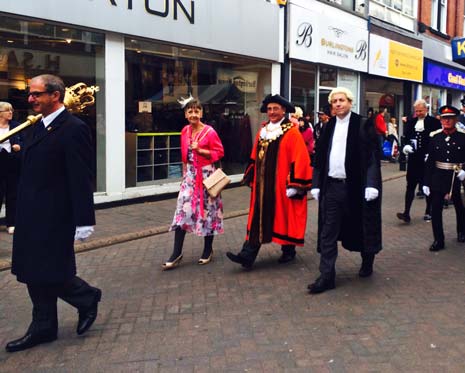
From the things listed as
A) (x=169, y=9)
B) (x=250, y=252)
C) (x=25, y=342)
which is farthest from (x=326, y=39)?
(x=25, y=342)

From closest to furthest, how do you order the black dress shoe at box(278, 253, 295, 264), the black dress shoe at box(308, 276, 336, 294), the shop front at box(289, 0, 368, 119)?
the black dress shoe at box(308, 276, 336, 294) → the black dress shoe at box(278, 253, 295, 264) → the shop front at box(289, 0, 368, 119)

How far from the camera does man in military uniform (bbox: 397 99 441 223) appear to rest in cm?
807

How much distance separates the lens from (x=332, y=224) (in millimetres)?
4828

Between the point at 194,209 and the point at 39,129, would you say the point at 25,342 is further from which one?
the point at 194,209

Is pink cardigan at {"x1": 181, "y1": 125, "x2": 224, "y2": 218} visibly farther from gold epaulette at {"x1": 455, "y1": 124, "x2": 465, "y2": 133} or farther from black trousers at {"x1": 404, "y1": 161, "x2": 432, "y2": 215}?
black trousers at {"x1": 404, "y1": 161, "x2": 432, "y2": 215}

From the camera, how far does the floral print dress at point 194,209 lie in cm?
559

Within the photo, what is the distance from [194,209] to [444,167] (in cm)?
308

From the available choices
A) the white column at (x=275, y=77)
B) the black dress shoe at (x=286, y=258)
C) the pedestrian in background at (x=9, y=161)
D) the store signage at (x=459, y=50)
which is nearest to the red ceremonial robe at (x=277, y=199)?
the black dress shoe at (x=286, y=258)

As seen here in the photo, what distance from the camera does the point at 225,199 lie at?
10422 mm

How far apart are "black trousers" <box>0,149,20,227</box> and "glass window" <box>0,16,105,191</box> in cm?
129

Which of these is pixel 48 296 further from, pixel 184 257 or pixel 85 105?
pixel 85 105

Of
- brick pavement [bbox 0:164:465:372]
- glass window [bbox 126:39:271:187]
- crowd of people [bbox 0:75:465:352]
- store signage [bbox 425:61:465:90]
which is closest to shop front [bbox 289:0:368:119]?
glass window [bbox 126:39:271:187]

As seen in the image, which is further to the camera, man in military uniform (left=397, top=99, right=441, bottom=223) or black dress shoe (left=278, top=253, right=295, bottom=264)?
man in military uniform (left=397, top=99, right=441, bottom=223)

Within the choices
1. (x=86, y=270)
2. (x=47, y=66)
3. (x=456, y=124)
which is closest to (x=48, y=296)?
(x=86, y=270)
